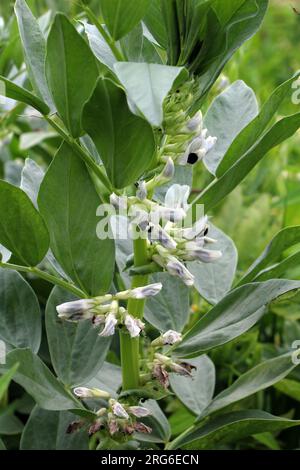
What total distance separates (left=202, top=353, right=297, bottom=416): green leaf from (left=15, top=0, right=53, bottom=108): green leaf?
12.9 inches

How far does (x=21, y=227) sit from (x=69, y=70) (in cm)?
14

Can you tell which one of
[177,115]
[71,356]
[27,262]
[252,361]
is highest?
[177,115]

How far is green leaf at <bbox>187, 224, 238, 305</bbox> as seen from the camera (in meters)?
0.80

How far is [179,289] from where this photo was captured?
0.80 metres

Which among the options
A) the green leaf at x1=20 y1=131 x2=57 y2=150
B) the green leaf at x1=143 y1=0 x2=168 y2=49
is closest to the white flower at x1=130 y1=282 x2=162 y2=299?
the green leaf at x1=143 y1=0 x2=168 y2=49

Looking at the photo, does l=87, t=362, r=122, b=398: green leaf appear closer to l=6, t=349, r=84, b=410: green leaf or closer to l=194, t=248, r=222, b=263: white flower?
l=6, t=349, r=84, b=410: green leaf

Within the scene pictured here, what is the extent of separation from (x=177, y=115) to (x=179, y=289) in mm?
257

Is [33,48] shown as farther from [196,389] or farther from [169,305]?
[196,389]

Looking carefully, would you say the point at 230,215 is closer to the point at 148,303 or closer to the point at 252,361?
the point at 252,361

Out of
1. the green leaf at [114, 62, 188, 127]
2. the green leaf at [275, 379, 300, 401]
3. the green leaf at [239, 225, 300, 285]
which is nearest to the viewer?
the green leaf at [114, 62, 188, 127]

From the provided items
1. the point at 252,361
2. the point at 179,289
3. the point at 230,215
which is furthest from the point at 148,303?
the point at 230,215

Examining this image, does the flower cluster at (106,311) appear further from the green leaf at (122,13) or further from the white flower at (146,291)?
the green leaf at (122,13)

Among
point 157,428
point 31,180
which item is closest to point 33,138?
point 31,180

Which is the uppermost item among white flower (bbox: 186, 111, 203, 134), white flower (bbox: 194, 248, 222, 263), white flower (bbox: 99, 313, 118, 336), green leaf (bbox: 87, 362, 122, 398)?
white flower (bbox: 186, 111, 203, 134)
